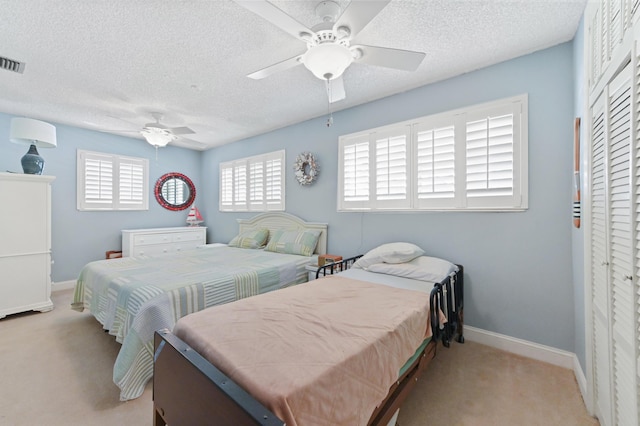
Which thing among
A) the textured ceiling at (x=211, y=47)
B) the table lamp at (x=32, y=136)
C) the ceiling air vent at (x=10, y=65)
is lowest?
the table lamp at (x=32, y=136)

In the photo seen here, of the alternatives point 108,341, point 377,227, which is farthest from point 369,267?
point 108,341

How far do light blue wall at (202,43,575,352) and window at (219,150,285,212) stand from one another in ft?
6.01

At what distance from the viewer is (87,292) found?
108 inches

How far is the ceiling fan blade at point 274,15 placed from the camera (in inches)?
51.4

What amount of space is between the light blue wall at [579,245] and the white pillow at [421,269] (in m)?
0.81

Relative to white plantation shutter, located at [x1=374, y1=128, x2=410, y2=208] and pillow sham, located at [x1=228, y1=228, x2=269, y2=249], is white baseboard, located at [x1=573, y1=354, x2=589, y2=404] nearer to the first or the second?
white plantation shutter, located at [x1=374, y1=128, x2=410, y2=208]

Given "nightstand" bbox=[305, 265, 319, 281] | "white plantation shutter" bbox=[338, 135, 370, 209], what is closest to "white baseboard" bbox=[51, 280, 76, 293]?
"nightstand" bbox=[305, 265, 319, 281]

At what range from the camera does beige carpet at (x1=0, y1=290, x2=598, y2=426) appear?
5.24 feet

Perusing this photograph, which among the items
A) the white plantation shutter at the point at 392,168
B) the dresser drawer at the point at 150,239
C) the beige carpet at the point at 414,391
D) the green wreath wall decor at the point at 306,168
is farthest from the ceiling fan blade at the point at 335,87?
the dresser drawer at the point at 150,239

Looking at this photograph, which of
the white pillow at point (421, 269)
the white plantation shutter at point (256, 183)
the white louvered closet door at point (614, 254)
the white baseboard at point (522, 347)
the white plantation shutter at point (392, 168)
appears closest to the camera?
the white louvered closet door at point (614, 254)

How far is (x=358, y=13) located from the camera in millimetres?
1400

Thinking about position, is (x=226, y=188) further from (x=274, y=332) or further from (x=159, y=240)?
(x=274, y=332)

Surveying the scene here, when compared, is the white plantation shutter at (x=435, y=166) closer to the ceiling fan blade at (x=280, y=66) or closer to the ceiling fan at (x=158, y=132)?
the ceiling fan blade at (x=280, y=66)

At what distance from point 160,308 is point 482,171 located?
2.89 meters
